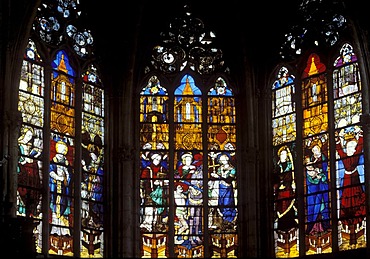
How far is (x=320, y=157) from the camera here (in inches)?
1213

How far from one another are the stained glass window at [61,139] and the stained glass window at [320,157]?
3.65 meters

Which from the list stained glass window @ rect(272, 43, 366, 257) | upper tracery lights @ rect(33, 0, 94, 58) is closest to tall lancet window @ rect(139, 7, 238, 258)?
stained glass window @ rect(272, 43, 366, 257)

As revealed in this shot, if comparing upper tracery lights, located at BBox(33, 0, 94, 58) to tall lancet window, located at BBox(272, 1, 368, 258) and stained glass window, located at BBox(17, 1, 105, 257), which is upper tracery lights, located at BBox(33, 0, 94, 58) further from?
tall lancet window, located at BBox(272, 1, 368, 258)

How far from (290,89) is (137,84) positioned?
10.3 ft

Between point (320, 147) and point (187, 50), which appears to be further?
point (187, 50)

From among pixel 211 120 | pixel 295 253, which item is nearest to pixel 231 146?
pixel 211 120

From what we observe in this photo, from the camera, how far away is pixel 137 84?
1259 inches

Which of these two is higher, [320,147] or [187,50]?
[187,50]

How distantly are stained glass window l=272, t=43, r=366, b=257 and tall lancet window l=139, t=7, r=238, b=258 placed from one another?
3.32 feet

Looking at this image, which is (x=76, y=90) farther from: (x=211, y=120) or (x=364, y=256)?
(x=364, y=256)

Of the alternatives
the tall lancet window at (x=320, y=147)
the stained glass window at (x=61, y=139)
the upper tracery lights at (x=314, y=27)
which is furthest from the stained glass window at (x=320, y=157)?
the stained glass window at (x=61, y=139)

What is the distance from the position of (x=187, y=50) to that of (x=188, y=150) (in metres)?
2.21

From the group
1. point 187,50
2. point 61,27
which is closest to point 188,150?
point 187,50

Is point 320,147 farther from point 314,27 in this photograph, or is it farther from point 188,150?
point 188,150
